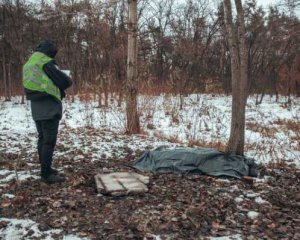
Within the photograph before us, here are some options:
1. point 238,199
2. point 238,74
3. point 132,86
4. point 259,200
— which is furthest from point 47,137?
point 132,86

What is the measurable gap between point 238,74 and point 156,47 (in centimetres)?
2239

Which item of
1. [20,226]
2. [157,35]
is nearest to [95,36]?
[157,35]

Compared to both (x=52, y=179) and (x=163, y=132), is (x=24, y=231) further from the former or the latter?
(x=163, y=132)

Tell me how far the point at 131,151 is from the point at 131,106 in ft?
7.63

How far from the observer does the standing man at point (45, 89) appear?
416 cm

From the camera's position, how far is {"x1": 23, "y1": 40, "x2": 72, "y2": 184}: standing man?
4.16 meters

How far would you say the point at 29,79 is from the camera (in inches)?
165

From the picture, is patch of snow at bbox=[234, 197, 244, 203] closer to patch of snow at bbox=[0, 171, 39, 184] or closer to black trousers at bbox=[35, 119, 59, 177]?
black trousers at bbox=[35, 119, 59, 177]

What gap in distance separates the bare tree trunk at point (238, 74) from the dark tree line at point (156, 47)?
3831 mm

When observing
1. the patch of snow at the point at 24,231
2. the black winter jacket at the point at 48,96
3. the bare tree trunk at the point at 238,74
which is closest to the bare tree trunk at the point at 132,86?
the bare tree trunk at the point at 238,74

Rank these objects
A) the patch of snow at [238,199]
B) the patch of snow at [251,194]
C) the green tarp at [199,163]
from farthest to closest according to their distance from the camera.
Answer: the green tarp at [199,163] → the patch of snow at [251,194] → the patch of snow at [238,199]

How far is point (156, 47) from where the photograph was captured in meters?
27.4

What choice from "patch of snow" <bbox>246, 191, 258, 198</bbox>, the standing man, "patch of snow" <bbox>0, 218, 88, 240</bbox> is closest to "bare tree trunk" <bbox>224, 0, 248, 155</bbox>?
"patch of snow" <bbox>246, 191, 258, 198</bbox>

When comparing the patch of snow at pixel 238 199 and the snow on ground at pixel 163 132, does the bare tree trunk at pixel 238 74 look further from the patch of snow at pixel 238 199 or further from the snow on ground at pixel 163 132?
the patch of snow at pixel 238 199
